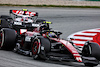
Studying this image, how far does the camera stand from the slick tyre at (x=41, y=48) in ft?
25.8

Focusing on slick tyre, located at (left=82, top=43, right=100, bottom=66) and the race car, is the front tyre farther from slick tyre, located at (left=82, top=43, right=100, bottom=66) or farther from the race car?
the race car

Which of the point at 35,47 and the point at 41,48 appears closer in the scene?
the point at 41,48

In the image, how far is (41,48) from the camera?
Answer: 786cm

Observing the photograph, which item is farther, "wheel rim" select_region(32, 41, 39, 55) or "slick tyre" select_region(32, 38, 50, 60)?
"wheel rim" select_region(32, 41, 39, 55)

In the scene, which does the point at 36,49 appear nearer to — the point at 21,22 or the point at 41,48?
the point at 41,48

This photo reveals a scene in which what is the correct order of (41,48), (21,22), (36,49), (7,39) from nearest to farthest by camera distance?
(41,48)
(36,49)
(7,39)
(21,22)

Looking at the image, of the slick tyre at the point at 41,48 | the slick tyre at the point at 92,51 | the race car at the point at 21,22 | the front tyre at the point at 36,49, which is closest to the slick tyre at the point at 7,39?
the race car at the point at 21,22

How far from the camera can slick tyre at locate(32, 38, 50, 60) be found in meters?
7.86

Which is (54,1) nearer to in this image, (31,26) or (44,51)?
(31,26)

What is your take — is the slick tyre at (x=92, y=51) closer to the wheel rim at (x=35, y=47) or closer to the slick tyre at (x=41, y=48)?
the slick tyre at (x=41, y=48)

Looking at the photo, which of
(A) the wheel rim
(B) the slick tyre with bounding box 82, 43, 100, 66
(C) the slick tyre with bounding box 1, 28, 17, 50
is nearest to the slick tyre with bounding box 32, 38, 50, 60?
(A) the wheel rim

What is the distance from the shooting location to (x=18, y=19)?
37.8 feet

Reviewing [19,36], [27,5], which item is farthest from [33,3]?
[19,36]

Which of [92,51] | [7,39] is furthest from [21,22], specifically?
[92,51]
